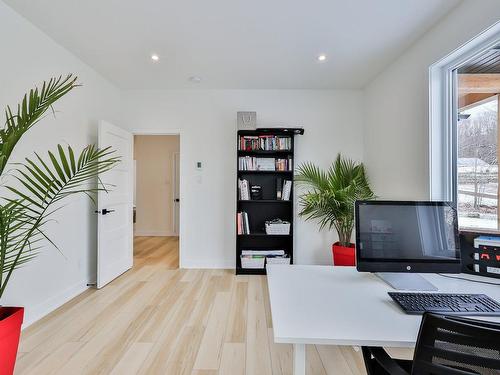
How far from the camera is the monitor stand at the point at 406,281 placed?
132 centimetres

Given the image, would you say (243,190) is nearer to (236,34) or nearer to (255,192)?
(255,192)

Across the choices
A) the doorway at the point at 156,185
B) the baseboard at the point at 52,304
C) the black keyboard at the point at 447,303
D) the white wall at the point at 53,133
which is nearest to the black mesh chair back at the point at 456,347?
the black keyboard at the point at 447,303

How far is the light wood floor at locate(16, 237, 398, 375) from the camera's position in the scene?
1.76 meters

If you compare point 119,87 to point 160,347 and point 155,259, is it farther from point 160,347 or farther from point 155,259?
point 160,347

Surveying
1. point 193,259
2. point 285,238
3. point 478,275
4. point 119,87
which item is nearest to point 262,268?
point 285,238

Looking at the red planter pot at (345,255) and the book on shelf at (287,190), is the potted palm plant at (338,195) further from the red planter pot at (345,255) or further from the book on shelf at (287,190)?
the book on shelf at (287,190)

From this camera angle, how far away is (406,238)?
1.43 meters

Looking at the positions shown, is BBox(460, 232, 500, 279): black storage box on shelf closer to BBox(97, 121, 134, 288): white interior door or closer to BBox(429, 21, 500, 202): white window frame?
BBox(429, 21, 500, 202): white window frame

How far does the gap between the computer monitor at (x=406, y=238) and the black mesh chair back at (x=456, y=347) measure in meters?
0.63

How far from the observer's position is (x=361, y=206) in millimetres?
1474

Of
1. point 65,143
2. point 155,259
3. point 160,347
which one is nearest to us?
point 160,347

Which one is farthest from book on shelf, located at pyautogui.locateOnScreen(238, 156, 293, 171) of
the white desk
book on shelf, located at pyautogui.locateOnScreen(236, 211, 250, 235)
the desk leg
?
the desk leg

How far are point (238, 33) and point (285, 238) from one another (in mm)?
2632

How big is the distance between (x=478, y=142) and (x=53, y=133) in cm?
373
